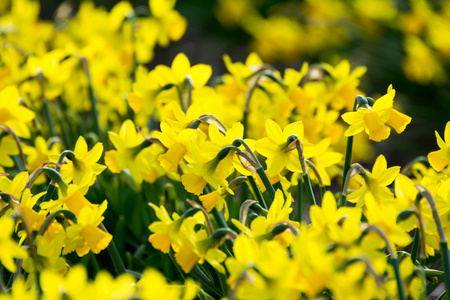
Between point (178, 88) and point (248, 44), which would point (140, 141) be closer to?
point (178, 88)

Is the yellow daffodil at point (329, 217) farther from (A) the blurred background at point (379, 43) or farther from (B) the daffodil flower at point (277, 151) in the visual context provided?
(A) the blurred background at point (379, 43)

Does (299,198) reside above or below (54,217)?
below

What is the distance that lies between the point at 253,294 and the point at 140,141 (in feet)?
1.92

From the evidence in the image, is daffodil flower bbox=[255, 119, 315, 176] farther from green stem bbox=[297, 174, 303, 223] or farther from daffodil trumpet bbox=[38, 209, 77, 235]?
daffodil trumpet bbox=[38, 209, 77, 235]

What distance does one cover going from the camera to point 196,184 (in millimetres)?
1132

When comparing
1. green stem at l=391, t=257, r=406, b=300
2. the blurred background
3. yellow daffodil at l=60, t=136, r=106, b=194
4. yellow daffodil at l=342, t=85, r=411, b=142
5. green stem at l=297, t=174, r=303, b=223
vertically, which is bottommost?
the blurred background

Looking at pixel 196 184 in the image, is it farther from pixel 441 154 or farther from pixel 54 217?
pixel 441 154

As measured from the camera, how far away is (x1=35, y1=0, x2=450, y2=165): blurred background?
3.38 m

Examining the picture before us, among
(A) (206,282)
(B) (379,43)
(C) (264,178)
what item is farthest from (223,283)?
(B) (379,43)

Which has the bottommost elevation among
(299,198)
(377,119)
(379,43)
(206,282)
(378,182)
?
(379,43)

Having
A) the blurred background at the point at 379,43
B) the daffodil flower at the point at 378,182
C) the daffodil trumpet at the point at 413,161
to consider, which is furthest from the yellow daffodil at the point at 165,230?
the blurred background at the point at 379,43

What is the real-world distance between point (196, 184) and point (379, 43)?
10.2 ft

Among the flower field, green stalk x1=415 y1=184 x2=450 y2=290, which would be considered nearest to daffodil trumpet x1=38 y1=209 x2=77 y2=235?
the flower field

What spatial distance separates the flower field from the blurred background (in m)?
1.26
